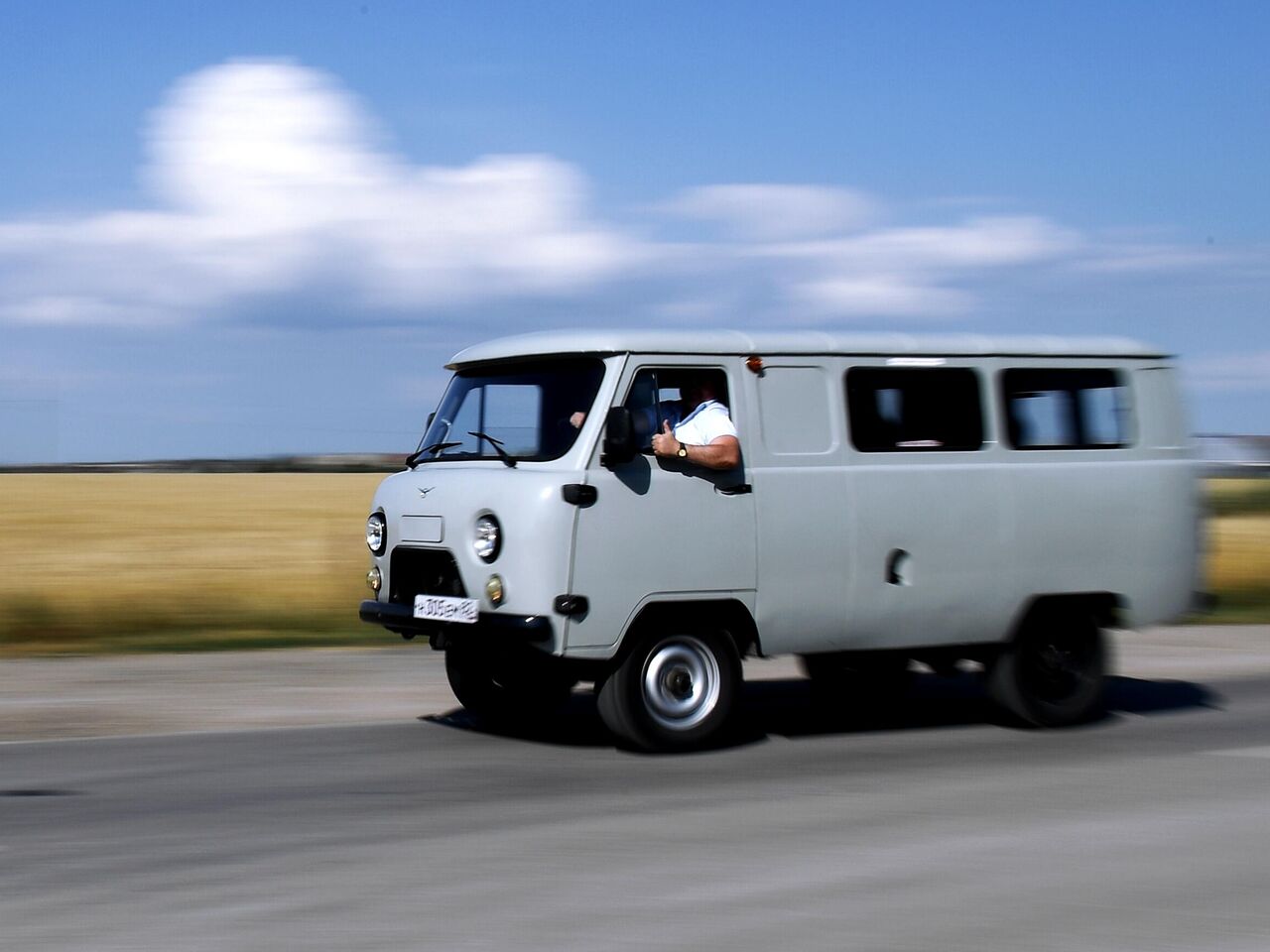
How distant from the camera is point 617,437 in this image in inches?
331

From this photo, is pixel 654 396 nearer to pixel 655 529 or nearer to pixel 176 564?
pixel 655 529

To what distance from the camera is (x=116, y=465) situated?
5288 centimetres

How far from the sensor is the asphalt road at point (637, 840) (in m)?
5.36

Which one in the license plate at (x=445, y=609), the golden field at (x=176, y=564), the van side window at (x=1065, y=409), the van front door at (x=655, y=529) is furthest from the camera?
the golden field at (x=176, y=564)

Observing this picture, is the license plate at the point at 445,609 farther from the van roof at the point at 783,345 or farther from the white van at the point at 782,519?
the van roof at the point at 783,345

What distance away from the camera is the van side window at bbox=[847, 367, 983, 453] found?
9.30 metres

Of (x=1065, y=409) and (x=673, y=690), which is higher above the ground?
(x=1065, y=409)

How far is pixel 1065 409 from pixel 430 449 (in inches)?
150

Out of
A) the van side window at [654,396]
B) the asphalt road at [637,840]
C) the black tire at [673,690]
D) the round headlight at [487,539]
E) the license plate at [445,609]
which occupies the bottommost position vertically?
the asphalt road at [637,840]

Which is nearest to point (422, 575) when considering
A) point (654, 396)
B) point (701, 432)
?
point (654, 396)

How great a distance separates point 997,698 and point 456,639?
131 inches

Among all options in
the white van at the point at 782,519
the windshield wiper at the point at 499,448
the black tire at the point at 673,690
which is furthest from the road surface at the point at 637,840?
the windshield wiper at the point at 499,448

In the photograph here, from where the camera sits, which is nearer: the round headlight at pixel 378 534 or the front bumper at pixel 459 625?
the front bumper at pixel 459 625

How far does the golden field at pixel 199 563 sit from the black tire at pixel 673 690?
22.2 ft
